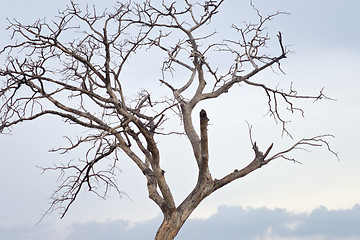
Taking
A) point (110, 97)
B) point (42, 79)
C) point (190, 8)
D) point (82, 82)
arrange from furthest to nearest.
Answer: point (190, 8)
point (82, 82)
point (110, 97)
point (42, 79)

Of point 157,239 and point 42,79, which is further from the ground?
point 42,79

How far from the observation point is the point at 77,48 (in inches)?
387

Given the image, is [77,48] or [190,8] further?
[190,8]

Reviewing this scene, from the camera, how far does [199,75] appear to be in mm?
10773

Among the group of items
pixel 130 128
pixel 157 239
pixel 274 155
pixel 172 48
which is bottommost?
pixel 157 239

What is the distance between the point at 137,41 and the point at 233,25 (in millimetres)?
1994

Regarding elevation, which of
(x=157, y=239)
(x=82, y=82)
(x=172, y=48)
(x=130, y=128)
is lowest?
(x=157, y=239)

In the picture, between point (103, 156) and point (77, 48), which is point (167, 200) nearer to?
point (103, 156)

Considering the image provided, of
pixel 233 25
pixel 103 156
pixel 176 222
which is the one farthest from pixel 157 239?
pixel 233 25

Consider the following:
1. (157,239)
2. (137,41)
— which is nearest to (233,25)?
(137,41)

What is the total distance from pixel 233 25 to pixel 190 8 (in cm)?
A: 92

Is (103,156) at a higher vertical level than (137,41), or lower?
lower

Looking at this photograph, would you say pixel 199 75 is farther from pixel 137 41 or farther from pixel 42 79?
pixel 42 79

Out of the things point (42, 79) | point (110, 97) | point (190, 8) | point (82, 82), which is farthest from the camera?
point (190, 8)
